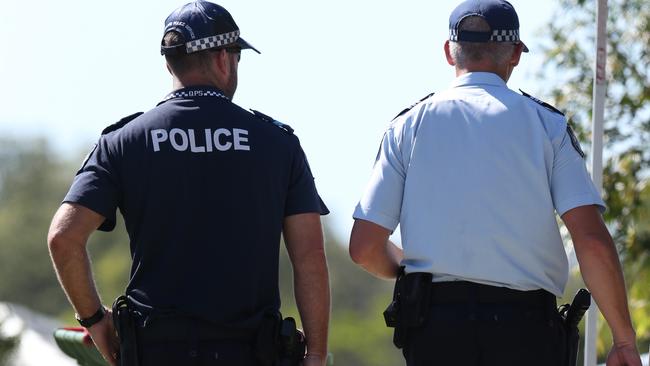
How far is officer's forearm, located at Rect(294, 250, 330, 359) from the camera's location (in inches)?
209

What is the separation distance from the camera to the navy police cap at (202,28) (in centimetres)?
541

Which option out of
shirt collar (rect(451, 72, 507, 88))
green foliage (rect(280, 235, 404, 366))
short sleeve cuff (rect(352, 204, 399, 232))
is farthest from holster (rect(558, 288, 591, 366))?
green foliage (rect(280, 235, 404, 366))

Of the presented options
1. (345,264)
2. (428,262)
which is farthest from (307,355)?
(345,264)

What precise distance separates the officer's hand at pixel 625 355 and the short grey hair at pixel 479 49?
1.14 m

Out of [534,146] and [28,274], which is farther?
[28,274]

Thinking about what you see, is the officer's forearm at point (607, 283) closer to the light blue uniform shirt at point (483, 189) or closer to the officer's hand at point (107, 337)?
the light blue uniform shirt at point (483, 189)

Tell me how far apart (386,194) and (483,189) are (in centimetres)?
37

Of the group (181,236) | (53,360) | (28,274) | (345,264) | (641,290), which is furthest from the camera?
(345,264)

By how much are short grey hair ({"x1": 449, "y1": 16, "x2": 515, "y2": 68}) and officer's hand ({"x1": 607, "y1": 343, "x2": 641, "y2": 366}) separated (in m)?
1.14

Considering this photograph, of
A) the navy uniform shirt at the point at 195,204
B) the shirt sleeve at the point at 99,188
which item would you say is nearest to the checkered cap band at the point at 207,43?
the navy uniform shirt at the point at 195,204

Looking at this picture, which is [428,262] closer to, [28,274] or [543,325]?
[543,325]

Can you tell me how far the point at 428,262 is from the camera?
17.5ft

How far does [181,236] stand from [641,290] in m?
10.8

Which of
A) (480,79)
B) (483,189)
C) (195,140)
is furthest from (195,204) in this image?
(480,79)
